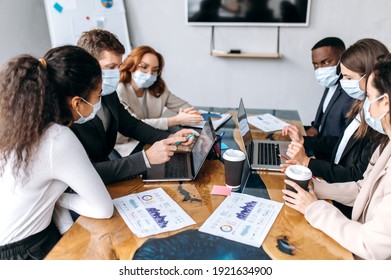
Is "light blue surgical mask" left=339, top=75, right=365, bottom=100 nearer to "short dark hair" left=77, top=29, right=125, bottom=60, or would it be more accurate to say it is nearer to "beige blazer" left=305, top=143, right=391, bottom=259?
"beige blazer" left=305, top=143, right=391, bottom=259

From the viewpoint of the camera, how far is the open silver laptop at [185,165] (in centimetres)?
130

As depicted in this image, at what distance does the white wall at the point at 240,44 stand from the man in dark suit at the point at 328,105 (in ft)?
3.87

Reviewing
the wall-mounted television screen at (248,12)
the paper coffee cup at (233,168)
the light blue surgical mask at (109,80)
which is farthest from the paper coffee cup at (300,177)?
the wall-mounted television screen at (248,12)

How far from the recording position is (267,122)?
2053 millimetres

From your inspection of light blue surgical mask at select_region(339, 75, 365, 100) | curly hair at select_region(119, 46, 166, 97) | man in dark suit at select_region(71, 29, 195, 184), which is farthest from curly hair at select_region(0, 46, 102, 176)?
light blue surgical mask at select_region(339, 75, 365, 100)

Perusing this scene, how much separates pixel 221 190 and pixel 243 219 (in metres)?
0.19

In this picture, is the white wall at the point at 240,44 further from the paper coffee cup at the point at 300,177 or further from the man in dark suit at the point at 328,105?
the paper coffee cup at the point at 300,177

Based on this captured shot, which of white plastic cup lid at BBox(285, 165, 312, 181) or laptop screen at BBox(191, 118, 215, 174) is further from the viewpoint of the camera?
laptop screen at BBox(191, 118, 215, 174)

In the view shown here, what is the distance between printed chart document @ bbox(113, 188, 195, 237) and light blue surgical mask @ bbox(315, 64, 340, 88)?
4.73 ft

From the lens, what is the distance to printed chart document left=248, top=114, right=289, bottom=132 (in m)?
1.96

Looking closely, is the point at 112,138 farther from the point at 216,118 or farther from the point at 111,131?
the point at 216,118

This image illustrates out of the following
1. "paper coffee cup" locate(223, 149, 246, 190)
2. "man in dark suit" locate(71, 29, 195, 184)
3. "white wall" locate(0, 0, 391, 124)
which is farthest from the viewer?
"white wall" locate(0, 0, 391, 124)

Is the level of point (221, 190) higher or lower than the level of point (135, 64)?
lower

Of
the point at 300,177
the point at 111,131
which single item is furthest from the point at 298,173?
the point at 111,131
